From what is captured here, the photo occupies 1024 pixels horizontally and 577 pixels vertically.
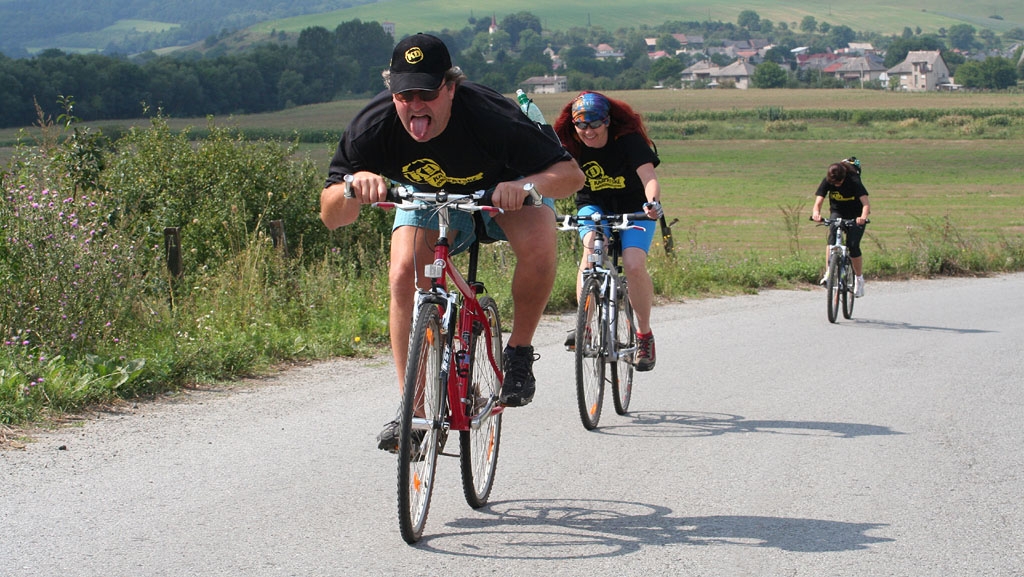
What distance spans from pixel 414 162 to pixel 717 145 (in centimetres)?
9174

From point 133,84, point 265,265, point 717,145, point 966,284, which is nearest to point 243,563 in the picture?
point 265,265

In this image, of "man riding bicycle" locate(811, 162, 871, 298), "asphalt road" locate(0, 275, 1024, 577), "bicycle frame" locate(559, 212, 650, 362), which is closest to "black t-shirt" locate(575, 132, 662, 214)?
"bicycle frame" locate(559, 212, 650, 362)

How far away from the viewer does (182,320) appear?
916cm

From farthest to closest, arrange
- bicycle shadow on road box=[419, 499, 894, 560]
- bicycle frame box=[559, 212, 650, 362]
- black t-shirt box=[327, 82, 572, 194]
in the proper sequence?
1. bicycle frame box=[559, 212, 650, 362]
2. black t-shirt box=[327, 82, 572, 194]
3. bicycle shadow on road box=[419, 499, 894, 560]

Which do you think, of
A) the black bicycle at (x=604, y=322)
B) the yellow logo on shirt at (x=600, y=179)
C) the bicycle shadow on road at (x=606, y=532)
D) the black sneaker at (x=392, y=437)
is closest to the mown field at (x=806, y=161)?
the yellow logo on shirt at (x=600, y=179)

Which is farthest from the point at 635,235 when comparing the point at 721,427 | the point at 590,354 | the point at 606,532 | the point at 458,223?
the point at 606,532

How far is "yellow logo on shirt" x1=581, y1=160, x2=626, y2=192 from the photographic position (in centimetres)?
777

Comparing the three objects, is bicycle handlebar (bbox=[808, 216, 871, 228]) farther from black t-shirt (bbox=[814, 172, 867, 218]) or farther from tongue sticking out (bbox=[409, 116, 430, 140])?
tongue sticking out (bbox=[409, 116, 430, 140])

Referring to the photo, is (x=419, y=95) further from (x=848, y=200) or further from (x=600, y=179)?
(x=848, y=200)

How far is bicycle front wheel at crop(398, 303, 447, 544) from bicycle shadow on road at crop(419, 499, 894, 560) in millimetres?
173

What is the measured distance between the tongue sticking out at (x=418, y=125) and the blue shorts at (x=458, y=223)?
0.41 metres

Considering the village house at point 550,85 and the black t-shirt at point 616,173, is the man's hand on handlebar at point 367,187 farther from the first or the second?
the village house at point 550,85

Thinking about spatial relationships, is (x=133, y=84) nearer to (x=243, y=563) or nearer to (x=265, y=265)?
(x=265, y=265)

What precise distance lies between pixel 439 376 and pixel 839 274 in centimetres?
928
